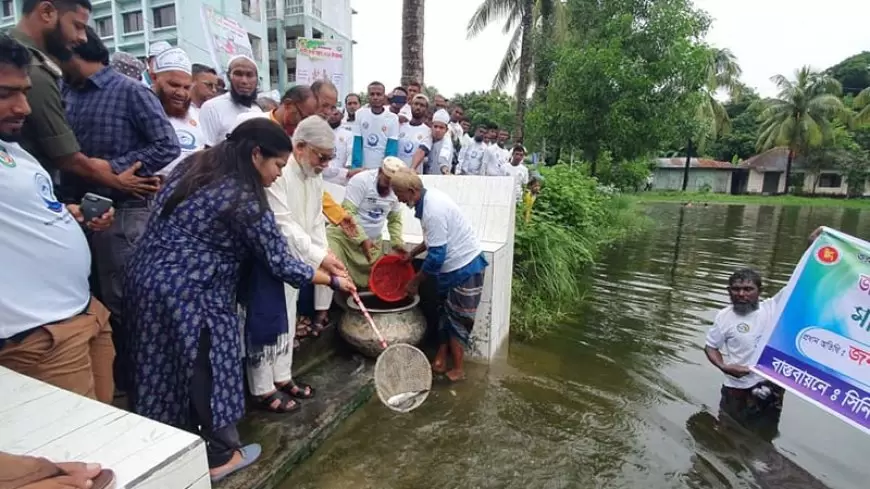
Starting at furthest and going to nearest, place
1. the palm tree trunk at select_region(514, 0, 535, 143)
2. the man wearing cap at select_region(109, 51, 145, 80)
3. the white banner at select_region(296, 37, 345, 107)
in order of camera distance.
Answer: the palm tree trunk at select_region(514, 0, 535, 143), the white banner at select_region(296, 37, 345, 107), the man wearing cap at select_region(109, 51, 145, 80)

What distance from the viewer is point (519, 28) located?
62.4ft

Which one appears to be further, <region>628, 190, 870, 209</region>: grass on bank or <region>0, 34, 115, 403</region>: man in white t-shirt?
<region>628, 190, 870, 209</region>: grass on bank

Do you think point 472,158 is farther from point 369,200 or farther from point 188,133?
point 188,133

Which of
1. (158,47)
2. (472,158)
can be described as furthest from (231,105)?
(472,158)

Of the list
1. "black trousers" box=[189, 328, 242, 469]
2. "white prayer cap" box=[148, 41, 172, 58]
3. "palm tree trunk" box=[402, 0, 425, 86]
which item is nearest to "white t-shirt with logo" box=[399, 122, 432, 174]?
"palm tree trunk" box=[402, 0, 425, 86]

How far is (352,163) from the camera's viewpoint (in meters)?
5.93

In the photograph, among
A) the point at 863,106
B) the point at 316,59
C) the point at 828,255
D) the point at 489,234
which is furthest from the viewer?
the point at 863,106

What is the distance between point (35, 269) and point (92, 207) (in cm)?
41

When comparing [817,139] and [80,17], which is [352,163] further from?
[817,139]

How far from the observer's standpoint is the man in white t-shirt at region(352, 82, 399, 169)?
18.9ft

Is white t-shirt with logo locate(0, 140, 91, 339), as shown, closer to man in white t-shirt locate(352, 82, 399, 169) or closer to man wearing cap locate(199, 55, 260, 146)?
man wearing cap locate(199, 55, 260, 146)

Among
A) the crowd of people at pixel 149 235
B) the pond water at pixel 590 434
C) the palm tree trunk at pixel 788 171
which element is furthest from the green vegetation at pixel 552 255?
the palm tree trunk at pixel 788 171

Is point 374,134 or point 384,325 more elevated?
point 374,134

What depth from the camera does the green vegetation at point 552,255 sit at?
6004mm
